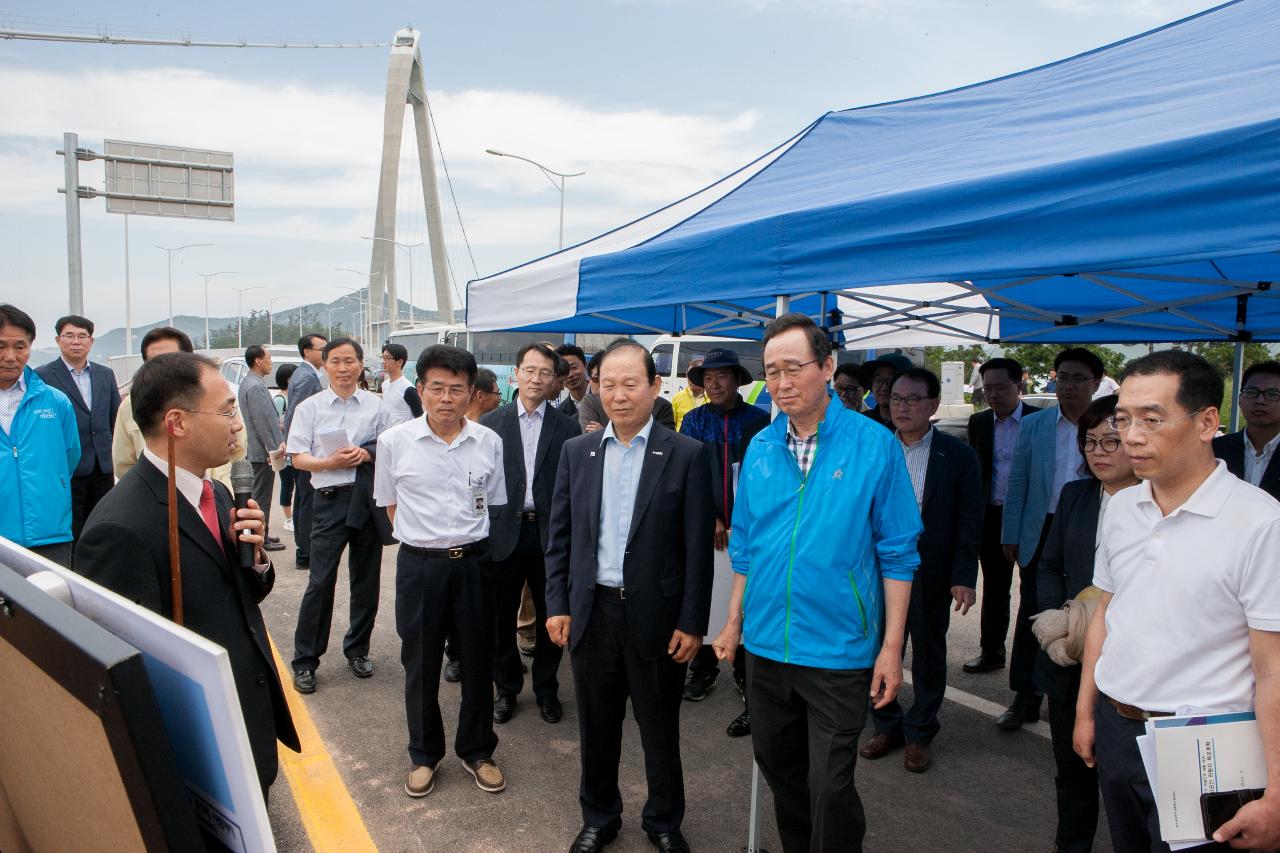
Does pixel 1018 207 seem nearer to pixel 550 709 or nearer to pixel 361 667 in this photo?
pixel 550 709

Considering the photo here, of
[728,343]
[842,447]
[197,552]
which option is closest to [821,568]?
[842,447]

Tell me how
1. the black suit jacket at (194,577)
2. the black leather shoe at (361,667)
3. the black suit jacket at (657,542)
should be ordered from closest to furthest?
the black suit jacket at (194,577) → the black suit jacket at (657,542) → the black leather shoe at (361,667)

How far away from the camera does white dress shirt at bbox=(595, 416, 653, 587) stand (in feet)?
9.83

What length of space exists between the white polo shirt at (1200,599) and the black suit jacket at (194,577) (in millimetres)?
2089

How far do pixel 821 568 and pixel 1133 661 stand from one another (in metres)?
0.82

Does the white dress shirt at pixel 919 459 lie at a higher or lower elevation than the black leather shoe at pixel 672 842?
higher

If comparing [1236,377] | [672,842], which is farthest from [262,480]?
[1236,377]

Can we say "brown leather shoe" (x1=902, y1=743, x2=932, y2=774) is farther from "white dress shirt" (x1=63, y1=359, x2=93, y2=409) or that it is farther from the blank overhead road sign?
the blank overhead road sign

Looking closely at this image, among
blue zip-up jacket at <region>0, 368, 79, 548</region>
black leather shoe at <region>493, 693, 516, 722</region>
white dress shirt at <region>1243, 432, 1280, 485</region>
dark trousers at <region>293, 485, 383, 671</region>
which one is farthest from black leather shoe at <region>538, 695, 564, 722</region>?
white dress shirt at <region>1243, 432, 1280, 485</region>

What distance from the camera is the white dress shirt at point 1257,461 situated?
144 inches

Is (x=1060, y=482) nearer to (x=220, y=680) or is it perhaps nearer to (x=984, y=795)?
(x=984, y=795)

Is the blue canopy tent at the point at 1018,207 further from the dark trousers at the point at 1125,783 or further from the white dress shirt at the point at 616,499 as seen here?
the dark trousers at the point at 1125,783

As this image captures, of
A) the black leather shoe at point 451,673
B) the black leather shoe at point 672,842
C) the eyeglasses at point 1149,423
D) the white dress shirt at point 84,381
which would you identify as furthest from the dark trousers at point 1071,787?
the white dress shirt at point 84,381

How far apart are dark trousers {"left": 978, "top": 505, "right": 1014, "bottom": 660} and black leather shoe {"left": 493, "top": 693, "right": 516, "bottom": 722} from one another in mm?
2875
